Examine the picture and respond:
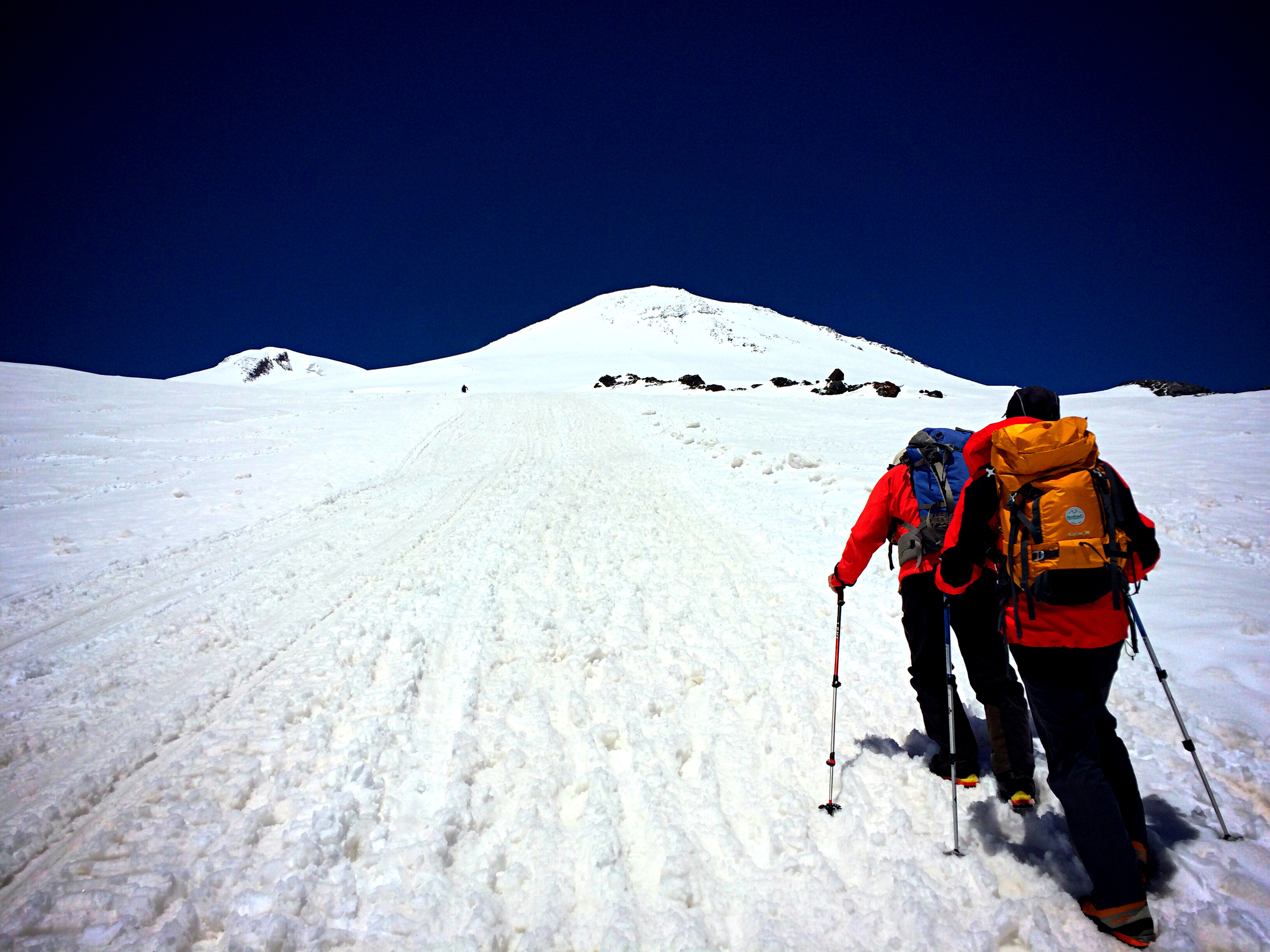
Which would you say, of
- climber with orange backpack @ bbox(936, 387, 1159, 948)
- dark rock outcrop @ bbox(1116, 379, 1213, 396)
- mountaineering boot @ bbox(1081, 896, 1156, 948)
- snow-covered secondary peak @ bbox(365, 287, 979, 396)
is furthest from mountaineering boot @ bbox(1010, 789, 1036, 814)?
snow-covered secondary peak @ bbox(365, 287, 979, 396)

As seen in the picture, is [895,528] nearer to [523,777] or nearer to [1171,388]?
[523,777]

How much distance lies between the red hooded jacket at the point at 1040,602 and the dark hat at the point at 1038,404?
0.14ft

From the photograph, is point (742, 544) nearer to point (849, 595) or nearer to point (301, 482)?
point (849, 595)

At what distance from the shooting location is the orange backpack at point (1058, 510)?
94.2 inches

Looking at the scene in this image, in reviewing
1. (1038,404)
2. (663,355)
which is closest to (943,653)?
(1038,404)

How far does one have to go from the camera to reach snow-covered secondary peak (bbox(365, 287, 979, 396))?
5778 centimetres

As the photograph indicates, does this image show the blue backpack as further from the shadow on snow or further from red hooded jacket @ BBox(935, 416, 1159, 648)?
the shadow on snow

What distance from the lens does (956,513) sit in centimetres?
277

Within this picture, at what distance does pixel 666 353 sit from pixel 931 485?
254 ft

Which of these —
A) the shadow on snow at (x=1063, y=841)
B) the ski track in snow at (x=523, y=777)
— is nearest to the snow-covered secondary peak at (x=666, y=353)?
the ski track in snow at (x=523, y=777)

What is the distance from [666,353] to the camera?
258 feet

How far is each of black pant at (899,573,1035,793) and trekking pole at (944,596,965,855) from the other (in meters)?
0.05

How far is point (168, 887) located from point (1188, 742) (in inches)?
186

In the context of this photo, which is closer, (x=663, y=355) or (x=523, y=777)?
(x=523, y=777)
